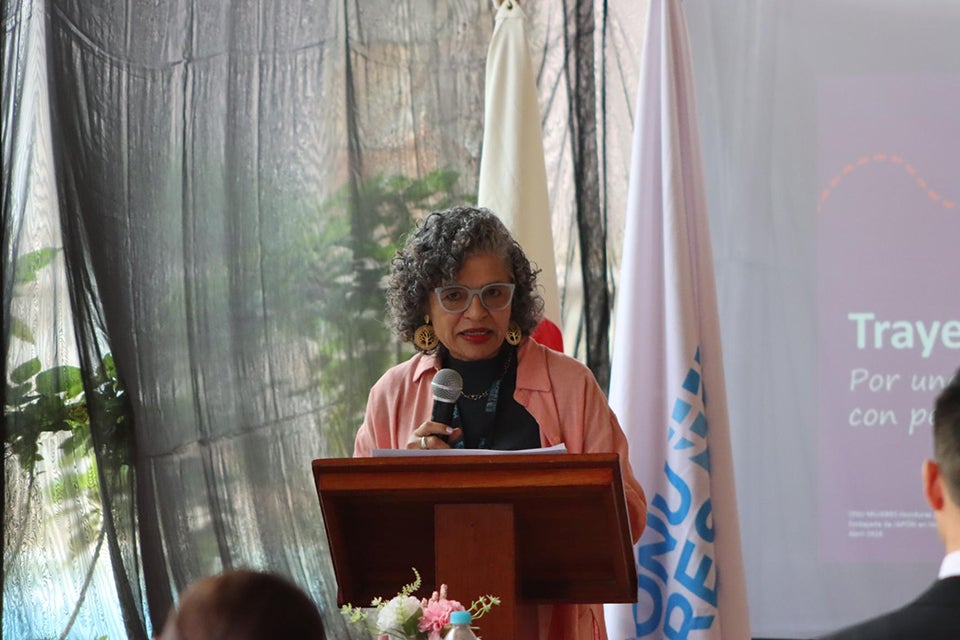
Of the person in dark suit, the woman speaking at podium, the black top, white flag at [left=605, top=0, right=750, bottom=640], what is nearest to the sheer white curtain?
white flag at [left=605, top=0, right=750, bottom=640]

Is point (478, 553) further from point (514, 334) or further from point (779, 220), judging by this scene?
point (779, 220)

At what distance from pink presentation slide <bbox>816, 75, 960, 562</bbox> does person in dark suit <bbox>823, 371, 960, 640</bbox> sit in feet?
9.59

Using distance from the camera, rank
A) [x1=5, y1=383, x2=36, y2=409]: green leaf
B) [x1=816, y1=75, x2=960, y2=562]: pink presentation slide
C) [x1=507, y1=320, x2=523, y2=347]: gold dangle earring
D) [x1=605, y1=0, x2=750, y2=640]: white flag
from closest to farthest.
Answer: [x1=507, y1=320, x2=523, y2=347]: gold dangle earring, [x1=605, y1=0, x2=750, y2=640]: white flag, [x1=5, y1=383, x2=36, y2=409]: green leaf, [x1=816, y1=75, x2=960, y2=562]: pink presentation slide

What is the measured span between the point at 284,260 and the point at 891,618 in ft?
10.3

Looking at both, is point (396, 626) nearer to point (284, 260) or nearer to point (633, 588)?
point (633, 588)

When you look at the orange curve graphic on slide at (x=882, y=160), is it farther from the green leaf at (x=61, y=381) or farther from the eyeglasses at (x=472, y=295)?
the green leaf at (x=61, y=381)

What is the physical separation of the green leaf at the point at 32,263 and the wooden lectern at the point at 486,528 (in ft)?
6.31

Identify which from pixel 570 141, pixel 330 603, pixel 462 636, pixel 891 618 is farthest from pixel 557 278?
pixel 891 618

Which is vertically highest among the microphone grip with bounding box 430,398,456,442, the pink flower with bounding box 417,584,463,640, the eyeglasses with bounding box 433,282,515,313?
the eyeglasses with bounding box 433,282,515,313

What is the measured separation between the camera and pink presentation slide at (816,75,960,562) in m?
4.35

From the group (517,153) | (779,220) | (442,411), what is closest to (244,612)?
(442,411)

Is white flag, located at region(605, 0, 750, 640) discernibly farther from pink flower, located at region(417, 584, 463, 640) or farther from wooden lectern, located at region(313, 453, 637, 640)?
pink flower, located at region(417, 584, 463, 640)

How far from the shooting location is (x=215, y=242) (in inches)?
166

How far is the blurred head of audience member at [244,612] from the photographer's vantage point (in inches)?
48.9
